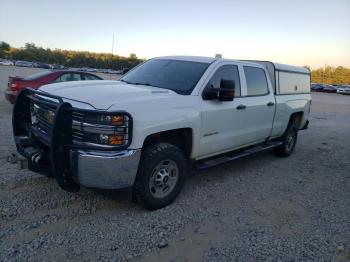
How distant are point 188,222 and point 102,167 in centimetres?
126

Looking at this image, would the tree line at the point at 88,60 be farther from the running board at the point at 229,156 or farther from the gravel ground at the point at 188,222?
the gravel ground at the point at 188,222

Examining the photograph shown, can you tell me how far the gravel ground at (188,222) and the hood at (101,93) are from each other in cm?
103

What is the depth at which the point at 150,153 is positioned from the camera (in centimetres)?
417

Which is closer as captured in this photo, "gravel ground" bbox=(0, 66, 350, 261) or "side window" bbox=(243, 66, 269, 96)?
"gravel ground" bbox=(0, 66, 350, 261)

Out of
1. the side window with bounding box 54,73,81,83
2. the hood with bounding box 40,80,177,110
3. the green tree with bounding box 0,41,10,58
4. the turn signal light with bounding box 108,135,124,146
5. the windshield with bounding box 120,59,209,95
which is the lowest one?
the turn signal light with bounding box 108,135,124,146

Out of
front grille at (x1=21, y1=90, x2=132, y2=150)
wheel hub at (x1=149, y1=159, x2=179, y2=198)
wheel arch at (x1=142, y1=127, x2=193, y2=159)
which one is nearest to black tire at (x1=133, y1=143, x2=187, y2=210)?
wheel hub at (x1=149, y1=159, x2=179, y2=198)

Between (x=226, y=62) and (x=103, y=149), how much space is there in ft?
8.85

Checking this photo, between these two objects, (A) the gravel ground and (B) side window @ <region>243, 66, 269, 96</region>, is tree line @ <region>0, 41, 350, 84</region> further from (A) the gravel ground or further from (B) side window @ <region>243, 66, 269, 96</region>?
(A) the gravel ground

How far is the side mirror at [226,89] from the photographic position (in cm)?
479

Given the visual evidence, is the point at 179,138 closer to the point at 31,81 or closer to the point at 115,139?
the point at 115,139

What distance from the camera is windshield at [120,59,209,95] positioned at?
4996mm

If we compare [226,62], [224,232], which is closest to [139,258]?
[224,232]

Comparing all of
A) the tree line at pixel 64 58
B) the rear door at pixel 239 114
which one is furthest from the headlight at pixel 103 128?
the tree line at pixel 64 58

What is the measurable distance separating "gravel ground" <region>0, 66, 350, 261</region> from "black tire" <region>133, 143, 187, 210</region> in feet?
0.50
